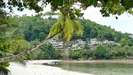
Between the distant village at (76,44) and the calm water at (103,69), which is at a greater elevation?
the distant village at (76,44)

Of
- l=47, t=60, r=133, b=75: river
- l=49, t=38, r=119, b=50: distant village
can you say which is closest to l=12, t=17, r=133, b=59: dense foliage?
l=49, t=38, r=119, b=50: distant village

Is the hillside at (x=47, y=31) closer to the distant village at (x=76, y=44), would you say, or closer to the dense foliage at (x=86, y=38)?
the dense foliage at (x=86, y=38)

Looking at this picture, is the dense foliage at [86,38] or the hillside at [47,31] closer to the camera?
the dense foliage at [86,38]

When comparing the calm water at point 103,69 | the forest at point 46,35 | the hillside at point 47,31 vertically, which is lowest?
the calm water at point 103,69

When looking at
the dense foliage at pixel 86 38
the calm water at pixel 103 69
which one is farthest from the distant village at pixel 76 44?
the calm water at pixel 103 69

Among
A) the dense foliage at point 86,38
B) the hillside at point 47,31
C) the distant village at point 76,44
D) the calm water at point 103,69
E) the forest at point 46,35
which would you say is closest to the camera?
the forest at point 46,35

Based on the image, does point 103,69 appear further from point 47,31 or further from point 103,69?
point 47,31

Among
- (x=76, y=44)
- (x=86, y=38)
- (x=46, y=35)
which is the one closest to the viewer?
(x=46, y=35)

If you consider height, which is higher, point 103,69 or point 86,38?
point 86,38

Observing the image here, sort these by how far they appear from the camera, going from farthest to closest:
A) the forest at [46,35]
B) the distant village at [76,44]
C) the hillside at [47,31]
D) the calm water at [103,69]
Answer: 1. the hillside at [47,31]
2. the distant village at [76,44]
3. the calm water at [103,69]
4. the forest at [46,35]

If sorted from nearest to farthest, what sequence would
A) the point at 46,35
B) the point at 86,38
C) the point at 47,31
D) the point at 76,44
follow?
1. the point at 46,35
2. the point at 76,44
3. the point at 47,31
4. the point at 86,38

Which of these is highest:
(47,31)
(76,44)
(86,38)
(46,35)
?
(47,31)

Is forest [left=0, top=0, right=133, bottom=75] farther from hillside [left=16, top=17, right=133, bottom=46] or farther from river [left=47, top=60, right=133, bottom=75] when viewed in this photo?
river [left=47, top=60, right=133, bottom=75]

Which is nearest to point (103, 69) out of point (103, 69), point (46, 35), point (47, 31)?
point (103, 69)
